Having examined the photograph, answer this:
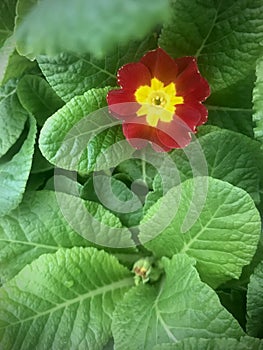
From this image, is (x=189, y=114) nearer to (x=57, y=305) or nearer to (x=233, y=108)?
(x=233, y=108)

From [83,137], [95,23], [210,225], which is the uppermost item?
[95,23]

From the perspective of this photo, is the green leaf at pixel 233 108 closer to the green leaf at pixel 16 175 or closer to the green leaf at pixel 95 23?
the green leaf at pixel 16 175

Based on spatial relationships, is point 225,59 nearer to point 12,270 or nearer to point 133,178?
point 133,178

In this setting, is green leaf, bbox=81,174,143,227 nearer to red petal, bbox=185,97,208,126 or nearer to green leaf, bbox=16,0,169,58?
red petal, bbox=185,97,208,126

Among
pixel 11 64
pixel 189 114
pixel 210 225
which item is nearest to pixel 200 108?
pixel 189 114

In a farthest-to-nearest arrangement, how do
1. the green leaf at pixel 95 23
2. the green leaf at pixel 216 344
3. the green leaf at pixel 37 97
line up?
the green leaf at pixel 37 97 < the green leaf at pixel 216 344 < the green leaf at pixel 95 23

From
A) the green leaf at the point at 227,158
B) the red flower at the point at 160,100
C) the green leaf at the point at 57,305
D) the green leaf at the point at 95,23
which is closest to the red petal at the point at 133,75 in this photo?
the red flower at the point at 160,100

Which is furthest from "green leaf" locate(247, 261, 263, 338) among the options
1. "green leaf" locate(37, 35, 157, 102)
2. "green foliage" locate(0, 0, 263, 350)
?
"green leaf" locate(37, 35, 157, 102)
